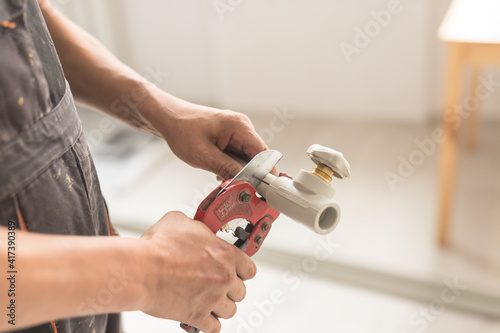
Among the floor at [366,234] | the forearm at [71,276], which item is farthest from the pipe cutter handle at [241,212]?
the floor at [366,234]

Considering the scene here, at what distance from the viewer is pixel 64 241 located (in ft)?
1.43

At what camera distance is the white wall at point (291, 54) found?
189 cm

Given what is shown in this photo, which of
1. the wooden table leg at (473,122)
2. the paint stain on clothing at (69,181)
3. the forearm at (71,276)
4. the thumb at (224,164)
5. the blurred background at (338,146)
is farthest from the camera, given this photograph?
the wooden table leg at (473,122)

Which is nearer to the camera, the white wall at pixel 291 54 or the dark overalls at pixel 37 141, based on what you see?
the dark overalls at pixel 37 141

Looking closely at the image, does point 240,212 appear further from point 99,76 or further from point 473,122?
point 473,122

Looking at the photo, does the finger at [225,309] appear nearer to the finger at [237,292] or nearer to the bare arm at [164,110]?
the finger at [237,292]

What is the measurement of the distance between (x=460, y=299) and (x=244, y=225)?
3.14ft

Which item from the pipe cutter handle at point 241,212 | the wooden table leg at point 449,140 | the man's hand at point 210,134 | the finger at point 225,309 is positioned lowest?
the finger at point 225,309

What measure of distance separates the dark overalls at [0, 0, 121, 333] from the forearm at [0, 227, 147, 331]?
2cm

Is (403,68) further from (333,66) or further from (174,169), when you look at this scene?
(174,169)

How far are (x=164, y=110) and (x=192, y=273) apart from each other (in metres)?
0.26

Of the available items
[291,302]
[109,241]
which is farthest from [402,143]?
[109,241]

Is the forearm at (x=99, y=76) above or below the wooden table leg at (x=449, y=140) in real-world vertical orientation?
below

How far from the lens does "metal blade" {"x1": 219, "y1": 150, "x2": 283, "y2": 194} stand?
1.98ft
